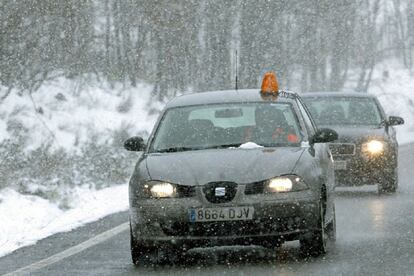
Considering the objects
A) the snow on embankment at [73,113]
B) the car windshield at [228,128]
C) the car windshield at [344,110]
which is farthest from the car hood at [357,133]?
the snow on embankment at [73,113]

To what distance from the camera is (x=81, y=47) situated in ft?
105

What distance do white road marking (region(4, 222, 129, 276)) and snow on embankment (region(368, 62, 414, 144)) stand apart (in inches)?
1706

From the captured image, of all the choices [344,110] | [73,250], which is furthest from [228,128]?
[344,110]

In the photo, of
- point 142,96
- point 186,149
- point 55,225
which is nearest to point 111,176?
point 55,225

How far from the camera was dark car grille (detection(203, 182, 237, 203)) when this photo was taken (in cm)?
888

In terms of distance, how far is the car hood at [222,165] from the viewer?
29.3 ft

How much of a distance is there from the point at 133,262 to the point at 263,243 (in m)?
1.08

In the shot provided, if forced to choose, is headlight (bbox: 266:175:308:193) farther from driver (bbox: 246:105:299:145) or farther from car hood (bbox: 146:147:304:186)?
driver (bbox: 246:105:299:145)

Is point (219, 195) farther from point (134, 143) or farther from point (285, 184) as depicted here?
point (134, 143)

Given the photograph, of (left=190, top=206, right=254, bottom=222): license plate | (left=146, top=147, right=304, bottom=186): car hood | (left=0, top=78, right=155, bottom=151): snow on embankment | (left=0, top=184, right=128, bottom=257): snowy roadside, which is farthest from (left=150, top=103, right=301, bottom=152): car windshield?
(left=0, top=78, right=155, bottom=151): snow on embankment

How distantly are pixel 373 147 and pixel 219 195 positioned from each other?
8.25 meters

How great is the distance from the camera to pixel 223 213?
8.88 m

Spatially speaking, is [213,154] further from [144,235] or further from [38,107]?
[38,107]

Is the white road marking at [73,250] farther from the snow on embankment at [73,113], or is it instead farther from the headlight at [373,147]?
the snow on embankment at [73,113]
